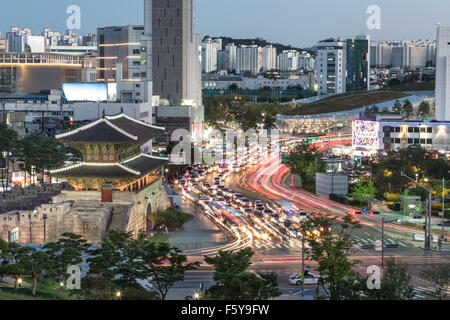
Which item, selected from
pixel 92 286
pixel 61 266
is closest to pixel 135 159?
pixel 61 266

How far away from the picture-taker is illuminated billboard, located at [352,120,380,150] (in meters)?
78.3

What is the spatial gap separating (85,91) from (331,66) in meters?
81.2

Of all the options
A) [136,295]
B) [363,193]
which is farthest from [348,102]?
[136,295]

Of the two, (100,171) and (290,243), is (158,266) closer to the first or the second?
(290,243)

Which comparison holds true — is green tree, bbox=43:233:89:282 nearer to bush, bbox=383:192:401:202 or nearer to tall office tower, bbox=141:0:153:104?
bush, bbox=383:192:401:202

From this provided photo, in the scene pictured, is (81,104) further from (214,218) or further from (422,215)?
(422,215)

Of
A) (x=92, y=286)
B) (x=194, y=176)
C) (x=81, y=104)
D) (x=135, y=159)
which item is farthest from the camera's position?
(x=81, y=104)

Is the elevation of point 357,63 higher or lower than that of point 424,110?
higher

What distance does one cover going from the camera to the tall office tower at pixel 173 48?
9444 centimetres

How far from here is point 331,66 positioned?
154875 mm

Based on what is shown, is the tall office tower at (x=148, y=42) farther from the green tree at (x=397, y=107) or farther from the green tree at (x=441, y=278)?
the green tree at (x=441, y=278)

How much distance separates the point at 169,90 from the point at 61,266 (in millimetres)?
70504
